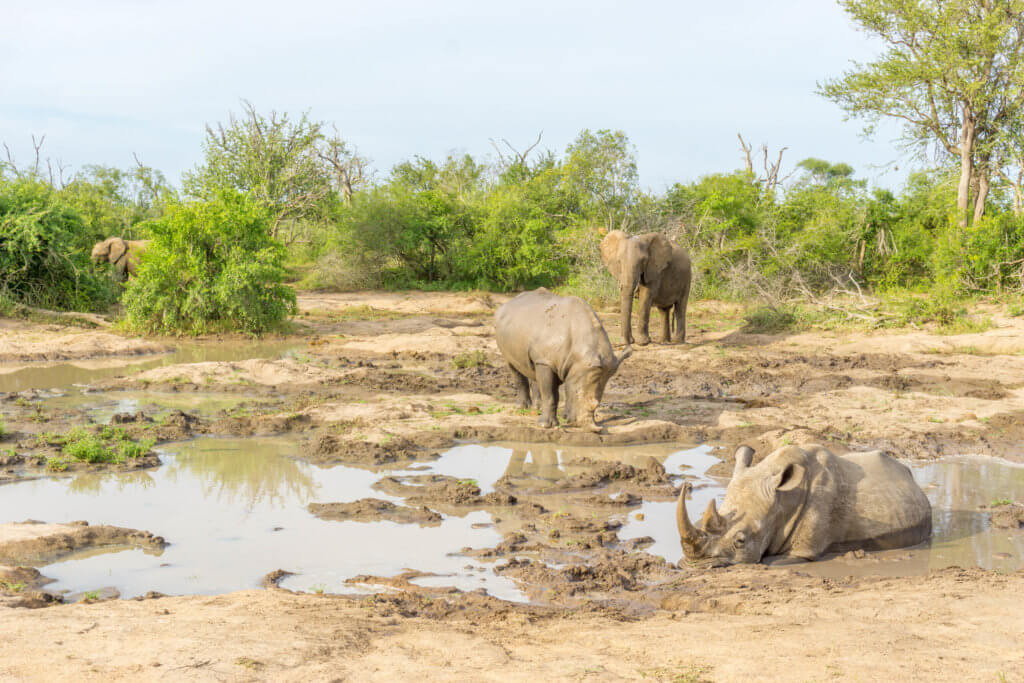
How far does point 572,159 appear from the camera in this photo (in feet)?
103

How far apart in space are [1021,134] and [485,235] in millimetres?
17192

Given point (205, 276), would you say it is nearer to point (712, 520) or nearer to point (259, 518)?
point (259, 518)

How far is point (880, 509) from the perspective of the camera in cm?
623

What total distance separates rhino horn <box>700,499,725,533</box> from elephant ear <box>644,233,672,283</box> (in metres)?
12.4

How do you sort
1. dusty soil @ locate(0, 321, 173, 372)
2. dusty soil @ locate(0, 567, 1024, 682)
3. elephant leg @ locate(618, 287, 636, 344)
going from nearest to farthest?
dusty soil @ locate(0, 567, 1024, 682) < dusty soil @ locate(0, 321, 173, 372) < elephant leg @ locate(618, 287, 636, 344)

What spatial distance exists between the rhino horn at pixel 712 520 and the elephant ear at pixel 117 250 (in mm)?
24910

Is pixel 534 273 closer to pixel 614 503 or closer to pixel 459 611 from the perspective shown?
pixel 614 503

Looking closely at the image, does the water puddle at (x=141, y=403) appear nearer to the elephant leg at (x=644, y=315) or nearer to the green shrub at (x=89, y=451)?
the green shrub at (x=89, y=451)

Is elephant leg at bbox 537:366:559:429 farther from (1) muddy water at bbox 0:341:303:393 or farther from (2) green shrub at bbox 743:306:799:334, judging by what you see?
(2) green shrub at bbox 743:306:799:334

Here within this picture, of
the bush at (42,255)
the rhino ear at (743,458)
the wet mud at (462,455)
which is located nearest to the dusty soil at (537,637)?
the wet mud at (462,455)

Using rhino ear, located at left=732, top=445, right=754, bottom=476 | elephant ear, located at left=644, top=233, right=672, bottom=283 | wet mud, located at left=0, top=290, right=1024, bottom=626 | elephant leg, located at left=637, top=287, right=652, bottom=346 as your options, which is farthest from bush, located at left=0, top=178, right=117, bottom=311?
rhino ear, located at left=732, top=445, right=754, bottom=476

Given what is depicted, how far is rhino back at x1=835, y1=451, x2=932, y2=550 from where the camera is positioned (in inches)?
244

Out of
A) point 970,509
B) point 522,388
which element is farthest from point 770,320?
point 970,509

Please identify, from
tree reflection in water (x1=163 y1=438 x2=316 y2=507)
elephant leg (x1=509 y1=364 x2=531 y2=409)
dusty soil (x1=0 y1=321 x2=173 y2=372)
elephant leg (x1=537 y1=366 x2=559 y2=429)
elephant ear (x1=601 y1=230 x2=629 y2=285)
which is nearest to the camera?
tree reflection in water (x1=163 y1=438 x2=316 y2=507)
